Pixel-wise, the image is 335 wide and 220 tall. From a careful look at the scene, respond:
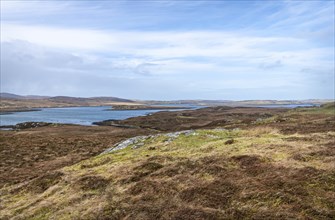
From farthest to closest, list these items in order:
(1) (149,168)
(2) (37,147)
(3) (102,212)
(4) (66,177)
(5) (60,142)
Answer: (5) (60,142) → (2) (37,147) → (4) (66,177) → (1) (149,168) → (3) (102,212)

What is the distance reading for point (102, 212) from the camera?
14.5 meters

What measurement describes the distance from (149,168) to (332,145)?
489 inches

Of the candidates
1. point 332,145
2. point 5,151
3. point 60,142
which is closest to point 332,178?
point 332,145

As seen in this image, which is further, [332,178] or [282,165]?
[282,165]

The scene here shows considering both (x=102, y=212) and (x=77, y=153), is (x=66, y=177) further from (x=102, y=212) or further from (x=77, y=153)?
(x=77, y=153)

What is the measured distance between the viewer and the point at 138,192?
1627 centimetres

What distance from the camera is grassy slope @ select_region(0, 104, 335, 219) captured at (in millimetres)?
13280

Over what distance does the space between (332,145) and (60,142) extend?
4610cm

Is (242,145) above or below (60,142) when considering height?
Result: above

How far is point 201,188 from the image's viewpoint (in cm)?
1538

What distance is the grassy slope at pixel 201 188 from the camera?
13.3 metres

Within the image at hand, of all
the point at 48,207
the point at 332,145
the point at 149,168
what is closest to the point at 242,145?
the point at 332,145

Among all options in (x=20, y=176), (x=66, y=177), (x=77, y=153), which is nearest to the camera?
(x=66, y=177)

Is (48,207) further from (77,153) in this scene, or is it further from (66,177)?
(77,153)
